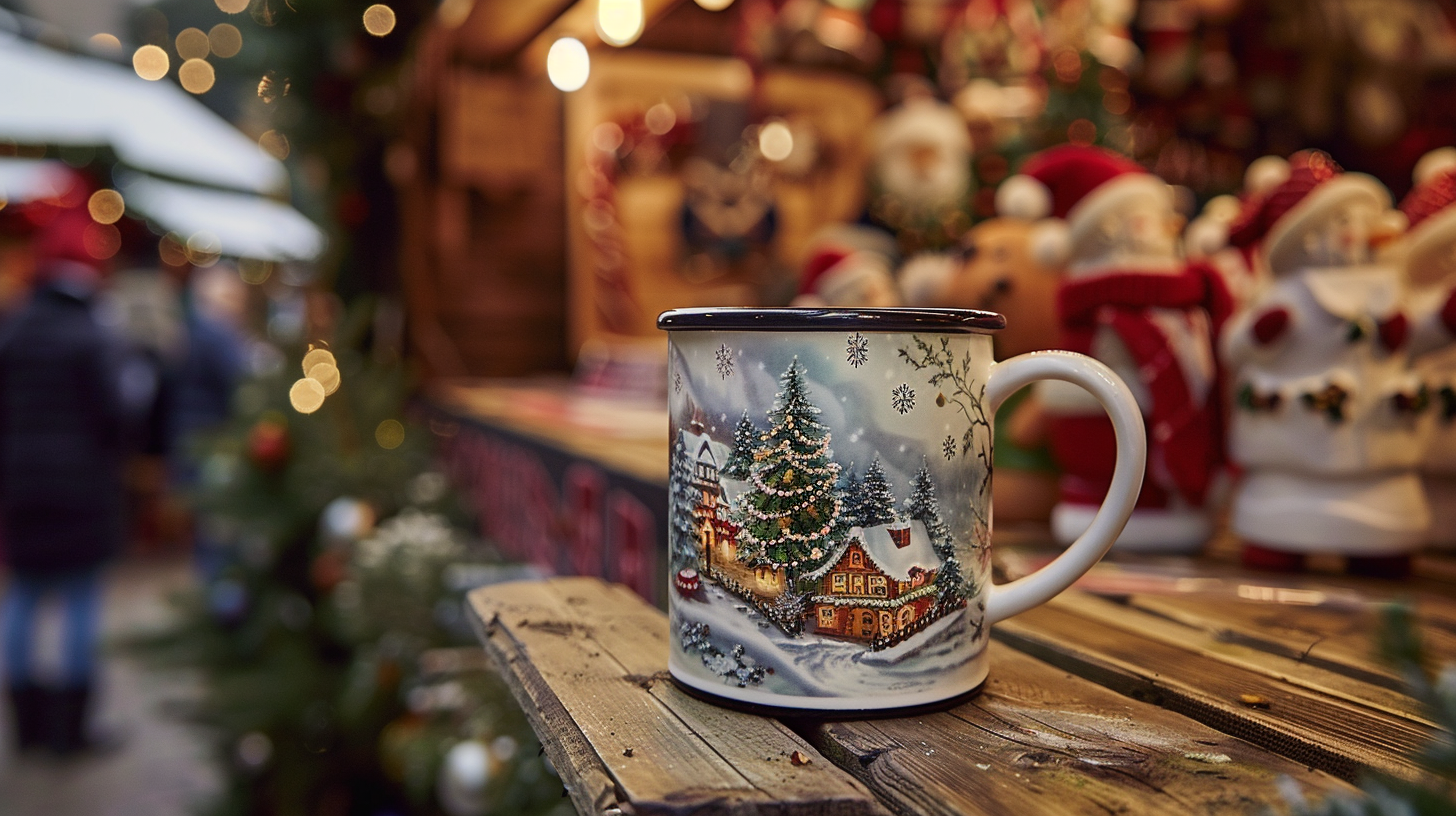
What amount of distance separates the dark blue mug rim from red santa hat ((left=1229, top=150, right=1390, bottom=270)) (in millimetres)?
523

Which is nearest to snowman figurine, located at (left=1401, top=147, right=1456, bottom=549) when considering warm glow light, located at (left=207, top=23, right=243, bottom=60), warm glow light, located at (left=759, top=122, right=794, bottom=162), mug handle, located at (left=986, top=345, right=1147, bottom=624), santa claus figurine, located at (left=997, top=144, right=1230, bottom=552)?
santa claus figurine, located at (left=997, top=144, right=1230, bottom=552)

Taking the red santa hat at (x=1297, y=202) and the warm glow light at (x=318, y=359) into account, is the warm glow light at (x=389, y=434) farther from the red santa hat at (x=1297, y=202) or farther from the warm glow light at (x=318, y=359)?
the red santa hat at (x=1297, y=202)

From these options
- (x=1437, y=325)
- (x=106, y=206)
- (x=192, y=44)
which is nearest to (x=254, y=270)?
(x=192, y=44)

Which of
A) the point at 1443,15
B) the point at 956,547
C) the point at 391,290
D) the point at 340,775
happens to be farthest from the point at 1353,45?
the point at 340,775

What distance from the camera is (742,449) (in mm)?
559

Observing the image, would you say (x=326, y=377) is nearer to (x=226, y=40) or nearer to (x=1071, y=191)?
(x=226, y=40)

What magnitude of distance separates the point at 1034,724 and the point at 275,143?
8.95ft

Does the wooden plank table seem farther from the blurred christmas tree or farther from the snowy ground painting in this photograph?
the blurred christmas tree

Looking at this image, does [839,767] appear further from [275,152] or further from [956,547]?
Answer: [275,152]

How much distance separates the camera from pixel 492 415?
247 cm

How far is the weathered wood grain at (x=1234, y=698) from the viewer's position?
1.69ft

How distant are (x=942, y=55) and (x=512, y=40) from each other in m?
1.42

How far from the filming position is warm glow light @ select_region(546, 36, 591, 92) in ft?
11.9

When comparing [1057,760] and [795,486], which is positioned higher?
[795,486]
